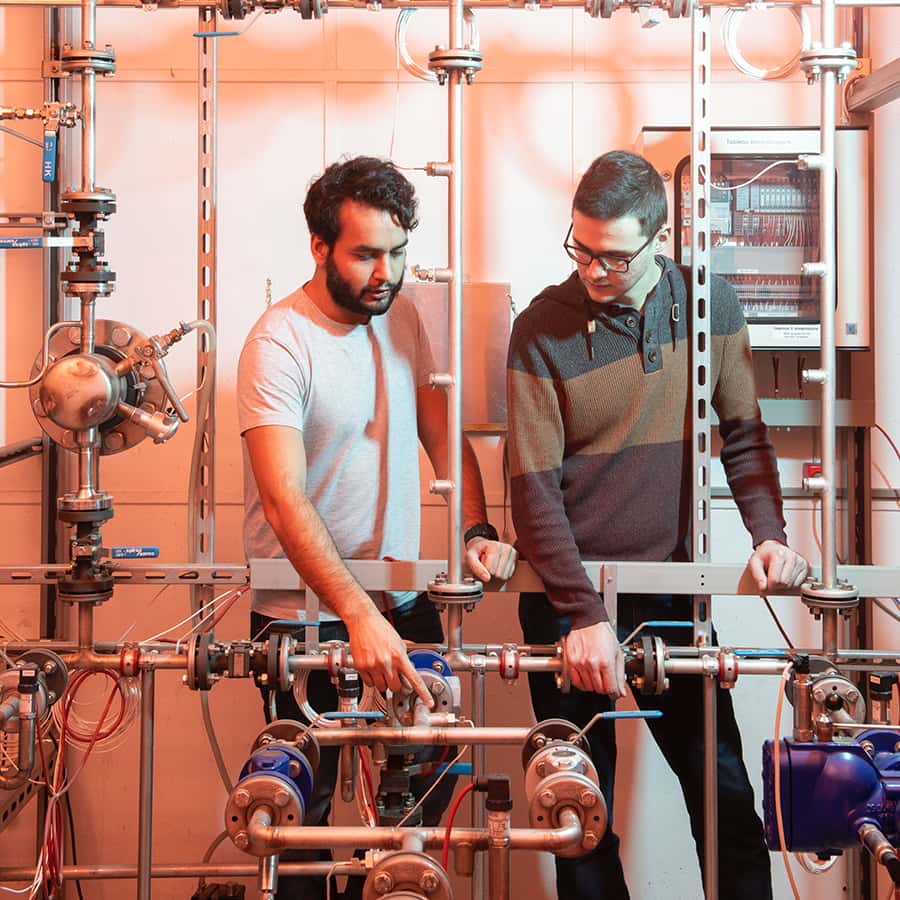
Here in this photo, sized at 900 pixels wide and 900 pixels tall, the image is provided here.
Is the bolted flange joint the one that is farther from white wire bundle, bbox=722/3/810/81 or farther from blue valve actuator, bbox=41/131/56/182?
blue valve actuator, bbox=41/131/56/182

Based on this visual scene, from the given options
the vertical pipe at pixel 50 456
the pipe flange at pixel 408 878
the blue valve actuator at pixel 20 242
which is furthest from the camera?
the vertical pipe at pixel 50 456

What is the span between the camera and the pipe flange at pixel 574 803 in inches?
62.1

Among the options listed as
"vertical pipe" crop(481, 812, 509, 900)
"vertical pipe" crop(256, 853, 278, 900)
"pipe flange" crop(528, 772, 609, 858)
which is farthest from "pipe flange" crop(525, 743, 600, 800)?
"vertical pipe" crop(256, 853, 278, 900)

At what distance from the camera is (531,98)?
272cm

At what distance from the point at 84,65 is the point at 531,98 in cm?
110

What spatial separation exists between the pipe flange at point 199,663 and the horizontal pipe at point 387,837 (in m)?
0.45

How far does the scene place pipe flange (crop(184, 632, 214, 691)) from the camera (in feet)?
6.38

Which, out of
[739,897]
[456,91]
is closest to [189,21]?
[456,91]

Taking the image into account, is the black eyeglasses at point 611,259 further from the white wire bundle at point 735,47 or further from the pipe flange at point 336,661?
the pipe flange at point 336,661

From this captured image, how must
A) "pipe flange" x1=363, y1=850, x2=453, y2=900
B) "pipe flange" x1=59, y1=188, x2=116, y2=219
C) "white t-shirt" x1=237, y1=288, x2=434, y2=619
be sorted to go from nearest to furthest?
"pipe flange" x1=363, y1=850, x2=453, y2=900, "pipe flange" x1=59, y1=188, x2=116, y2=219, "white t-shirt" x1=237, y1=288, x2=434, y2=619

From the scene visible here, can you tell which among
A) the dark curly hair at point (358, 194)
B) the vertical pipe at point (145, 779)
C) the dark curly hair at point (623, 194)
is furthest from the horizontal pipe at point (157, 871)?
the dark curly hair at point (623, 194)

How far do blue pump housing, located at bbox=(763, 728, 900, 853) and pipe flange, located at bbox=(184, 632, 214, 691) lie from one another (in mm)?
947

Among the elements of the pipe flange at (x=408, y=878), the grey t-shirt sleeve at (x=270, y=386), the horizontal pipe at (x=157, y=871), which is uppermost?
the grey t-shirt sleeve at (x=270, y=386)

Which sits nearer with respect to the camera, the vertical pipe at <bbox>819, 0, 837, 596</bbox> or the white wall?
the vertical pipe at <bbox>819, 0, 837, 596</bbox>
